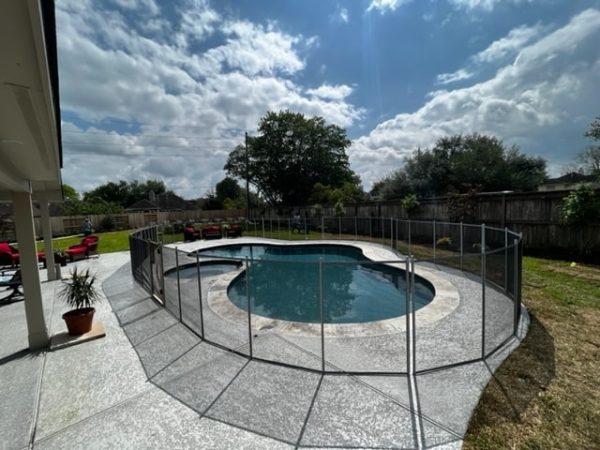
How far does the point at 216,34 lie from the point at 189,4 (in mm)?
3784

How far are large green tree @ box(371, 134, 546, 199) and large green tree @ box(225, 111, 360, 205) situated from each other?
8.41m

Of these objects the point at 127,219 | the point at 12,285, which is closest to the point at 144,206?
the point at 127,219

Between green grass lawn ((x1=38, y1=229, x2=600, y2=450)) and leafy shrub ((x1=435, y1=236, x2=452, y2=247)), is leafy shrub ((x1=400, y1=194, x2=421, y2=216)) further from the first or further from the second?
green grass lawn ((x1=38, y1=229, x2=600, y2=450))

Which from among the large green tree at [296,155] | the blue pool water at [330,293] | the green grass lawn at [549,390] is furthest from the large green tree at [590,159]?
the green grass lawn at [549,390]

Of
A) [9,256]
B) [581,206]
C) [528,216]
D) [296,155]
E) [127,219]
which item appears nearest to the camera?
[581,206]

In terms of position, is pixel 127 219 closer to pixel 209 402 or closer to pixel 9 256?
pixel 9 256

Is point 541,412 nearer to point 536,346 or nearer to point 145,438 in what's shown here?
point 536,346

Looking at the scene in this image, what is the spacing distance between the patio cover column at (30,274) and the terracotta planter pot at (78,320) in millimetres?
287

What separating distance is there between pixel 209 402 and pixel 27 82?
298 centimetres

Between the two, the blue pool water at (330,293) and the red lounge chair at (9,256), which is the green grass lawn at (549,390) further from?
the red lounge chair at (9,256)

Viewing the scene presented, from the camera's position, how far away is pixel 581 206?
25.6 feet

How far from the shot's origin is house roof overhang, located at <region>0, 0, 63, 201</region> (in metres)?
1.17

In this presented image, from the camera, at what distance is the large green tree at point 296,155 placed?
103 feet

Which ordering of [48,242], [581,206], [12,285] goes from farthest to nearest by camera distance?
[48,242]
[581,206]
[12,285]
